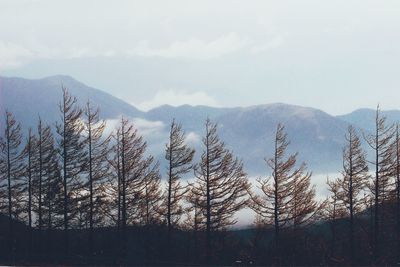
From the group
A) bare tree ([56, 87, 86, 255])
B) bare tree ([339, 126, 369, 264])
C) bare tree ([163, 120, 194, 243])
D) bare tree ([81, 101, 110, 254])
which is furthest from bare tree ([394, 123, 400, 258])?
bare tree ([56, 87, 86, 255])

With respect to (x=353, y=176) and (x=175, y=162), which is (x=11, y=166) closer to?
(x=175, y=162)

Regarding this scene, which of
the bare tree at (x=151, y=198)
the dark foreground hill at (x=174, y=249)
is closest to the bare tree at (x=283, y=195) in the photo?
the dark foreground hill at (x=174, y=249)

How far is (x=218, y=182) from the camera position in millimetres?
40125

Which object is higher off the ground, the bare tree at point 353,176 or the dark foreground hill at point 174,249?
the bare tree at point 353,176

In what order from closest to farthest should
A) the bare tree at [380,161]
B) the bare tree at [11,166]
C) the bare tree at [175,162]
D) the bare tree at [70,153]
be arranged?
the bare tree at [380,161] < the bare tree at [175,162] < the bare tree at [70,153] < the bare tree at [11,166]

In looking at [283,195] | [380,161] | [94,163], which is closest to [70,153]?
[94,163]

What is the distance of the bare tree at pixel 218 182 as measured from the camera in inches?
1535

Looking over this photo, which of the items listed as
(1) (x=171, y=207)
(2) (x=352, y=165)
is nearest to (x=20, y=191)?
(1) (x=171, y=207)

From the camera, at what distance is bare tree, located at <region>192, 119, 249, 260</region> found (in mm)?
39000

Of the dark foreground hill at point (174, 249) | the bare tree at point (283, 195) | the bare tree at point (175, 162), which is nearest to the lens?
the dark foreground hill at point (174, 249)

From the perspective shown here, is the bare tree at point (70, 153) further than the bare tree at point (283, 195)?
Yes

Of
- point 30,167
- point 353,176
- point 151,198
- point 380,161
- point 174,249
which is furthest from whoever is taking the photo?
point 174,249

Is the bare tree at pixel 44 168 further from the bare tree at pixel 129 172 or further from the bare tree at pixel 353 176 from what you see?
the bare tree at pixel 353 176

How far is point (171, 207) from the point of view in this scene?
41094mm
